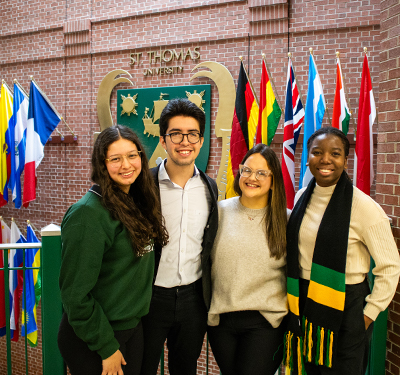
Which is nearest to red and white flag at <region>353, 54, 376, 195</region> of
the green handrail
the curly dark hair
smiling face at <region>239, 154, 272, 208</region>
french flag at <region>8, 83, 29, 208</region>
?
smiling face at <region>239, 154, 272, 208</region>

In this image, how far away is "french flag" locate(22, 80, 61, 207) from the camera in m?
5.31

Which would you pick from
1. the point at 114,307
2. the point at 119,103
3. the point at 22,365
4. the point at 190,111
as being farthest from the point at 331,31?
the point at 22,365

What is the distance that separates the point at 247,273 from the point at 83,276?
0.73 m

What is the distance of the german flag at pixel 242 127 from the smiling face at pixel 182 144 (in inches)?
101

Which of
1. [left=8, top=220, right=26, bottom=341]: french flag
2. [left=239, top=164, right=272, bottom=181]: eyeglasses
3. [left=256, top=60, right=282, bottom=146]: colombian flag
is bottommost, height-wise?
[left=8, top=220, right=26, bottom=341]: french flag

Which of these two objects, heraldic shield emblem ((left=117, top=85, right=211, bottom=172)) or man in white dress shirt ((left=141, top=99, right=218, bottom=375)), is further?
heraldic shield emblem ((left=117, top=85, right=211, bottom=172))

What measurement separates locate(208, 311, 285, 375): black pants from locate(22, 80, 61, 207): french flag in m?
4.60

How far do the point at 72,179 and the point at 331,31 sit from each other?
4560mm

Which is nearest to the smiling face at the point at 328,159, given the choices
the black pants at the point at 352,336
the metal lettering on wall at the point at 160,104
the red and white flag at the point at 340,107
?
the black pants at the point at 352,336

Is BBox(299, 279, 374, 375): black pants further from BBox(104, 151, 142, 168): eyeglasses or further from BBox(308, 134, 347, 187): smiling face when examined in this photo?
BBox(104, 151, 142, 168): eyeglasses

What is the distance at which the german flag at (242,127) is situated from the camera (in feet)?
14.2

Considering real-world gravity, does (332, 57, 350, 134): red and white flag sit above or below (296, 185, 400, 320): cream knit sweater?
above

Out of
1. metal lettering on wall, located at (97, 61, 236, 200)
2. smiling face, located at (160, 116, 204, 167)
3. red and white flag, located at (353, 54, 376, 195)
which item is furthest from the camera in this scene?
metal lettering on wall, located at (97, 61, 236, 200)

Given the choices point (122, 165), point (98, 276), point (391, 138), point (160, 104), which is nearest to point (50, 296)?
point (98, 276)
